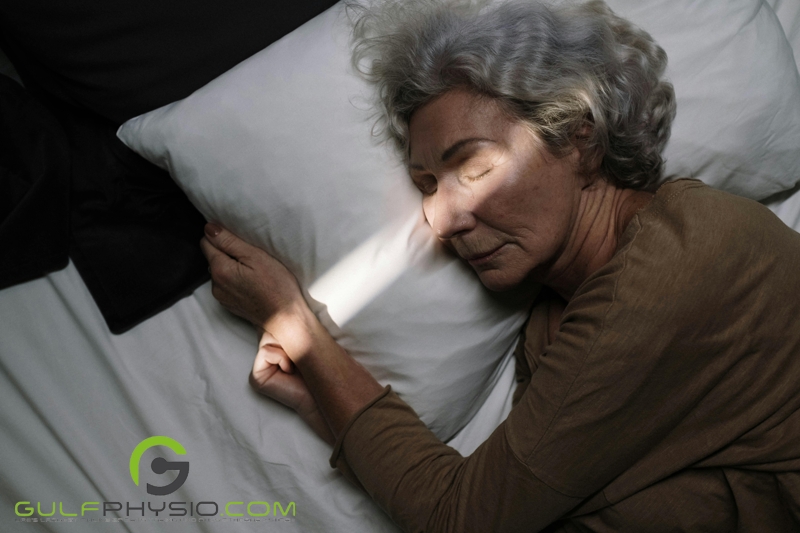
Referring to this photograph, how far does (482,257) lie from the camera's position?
1.07 meters

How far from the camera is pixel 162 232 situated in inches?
51.7

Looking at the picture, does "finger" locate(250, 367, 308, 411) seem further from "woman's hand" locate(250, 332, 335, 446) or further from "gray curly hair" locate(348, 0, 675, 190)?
"gray curly hair" locate(348, 0, 675, 190)

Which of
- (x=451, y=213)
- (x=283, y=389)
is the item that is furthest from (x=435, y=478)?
(x=451, y=213)

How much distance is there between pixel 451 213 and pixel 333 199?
221mm

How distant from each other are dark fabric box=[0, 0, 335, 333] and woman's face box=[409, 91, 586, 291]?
0.45 metres

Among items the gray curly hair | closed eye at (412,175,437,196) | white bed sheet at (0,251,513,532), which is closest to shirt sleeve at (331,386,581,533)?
white bed sheet at (0,251,513,532)

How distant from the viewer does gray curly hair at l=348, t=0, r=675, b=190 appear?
3.25 feet

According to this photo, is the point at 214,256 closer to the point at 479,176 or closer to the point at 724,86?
the point at 479,176

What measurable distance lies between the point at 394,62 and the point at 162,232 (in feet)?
2.06

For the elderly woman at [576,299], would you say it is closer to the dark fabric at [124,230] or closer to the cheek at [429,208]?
the cheek at [429,208]

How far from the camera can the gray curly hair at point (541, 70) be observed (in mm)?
990

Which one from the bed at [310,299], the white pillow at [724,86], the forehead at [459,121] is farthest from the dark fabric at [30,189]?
the white pillow at [724,86]

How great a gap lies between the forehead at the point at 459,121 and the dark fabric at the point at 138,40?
41 cm

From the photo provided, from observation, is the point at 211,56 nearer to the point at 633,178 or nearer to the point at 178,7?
the point at 178,7
